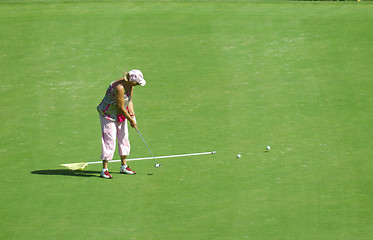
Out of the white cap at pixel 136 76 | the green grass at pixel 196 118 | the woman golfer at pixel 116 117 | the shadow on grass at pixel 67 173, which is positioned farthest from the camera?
the shadow on grass at pixel 67 173

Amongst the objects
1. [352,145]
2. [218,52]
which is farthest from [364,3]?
[352,145]

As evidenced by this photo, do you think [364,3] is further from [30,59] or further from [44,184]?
[44,184]

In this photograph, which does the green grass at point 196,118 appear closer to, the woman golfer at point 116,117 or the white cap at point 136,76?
the woman golfer at point 116,117

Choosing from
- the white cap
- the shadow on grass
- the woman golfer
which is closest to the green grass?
the shadow on grass

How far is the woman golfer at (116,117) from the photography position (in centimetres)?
1225

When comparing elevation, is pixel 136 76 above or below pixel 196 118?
above

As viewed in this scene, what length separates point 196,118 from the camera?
1527 cm

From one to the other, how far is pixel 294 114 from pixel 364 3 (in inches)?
297

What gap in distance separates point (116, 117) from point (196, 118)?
3.11 meters

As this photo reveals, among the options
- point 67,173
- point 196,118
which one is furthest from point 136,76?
point 196,118

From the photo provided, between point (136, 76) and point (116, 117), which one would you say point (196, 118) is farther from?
point (136, 76)

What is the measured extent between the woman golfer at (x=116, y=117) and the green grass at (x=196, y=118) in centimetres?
43

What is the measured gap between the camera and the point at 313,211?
1110 centimetres

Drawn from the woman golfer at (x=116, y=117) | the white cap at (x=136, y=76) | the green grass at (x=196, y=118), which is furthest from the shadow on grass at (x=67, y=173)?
the white cap at (x=136, y=76)
